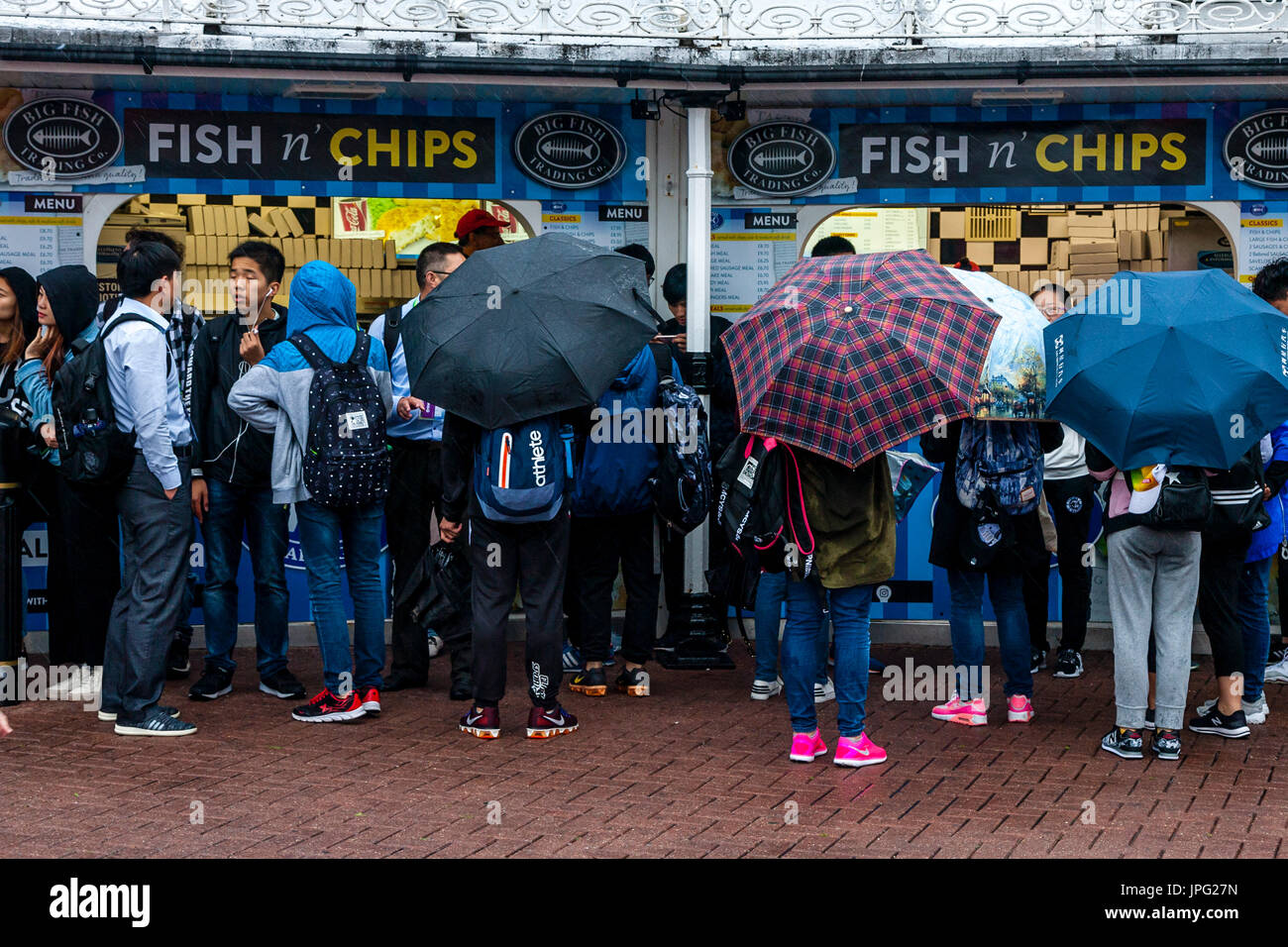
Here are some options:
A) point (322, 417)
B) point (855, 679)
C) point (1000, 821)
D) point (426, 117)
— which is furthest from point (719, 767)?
point (426, 117)

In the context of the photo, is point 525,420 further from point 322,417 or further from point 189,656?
point 189,656

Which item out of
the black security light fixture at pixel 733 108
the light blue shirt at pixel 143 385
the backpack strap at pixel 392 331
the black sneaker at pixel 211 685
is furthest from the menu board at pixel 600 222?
the black sneaker at pixel 211 685

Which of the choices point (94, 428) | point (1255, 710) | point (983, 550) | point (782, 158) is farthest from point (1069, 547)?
point (94, 428)

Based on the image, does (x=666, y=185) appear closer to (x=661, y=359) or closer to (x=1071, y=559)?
(x=661, y=359)

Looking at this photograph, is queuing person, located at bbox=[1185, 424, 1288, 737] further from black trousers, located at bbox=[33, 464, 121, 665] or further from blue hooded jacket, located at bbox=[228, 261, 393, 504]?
black trousers, located at bbox=[33, 464, 121, 665]

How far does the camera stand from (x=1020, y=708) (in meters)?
7.27

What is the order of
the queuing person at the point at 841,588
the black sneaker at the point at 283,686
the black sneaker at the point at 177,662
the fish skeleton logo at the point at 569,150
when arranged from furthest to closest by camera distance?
the fish skeleton logo at the point at 569,150 < the black sneaker at the point at 177,662 < the black sneaker at the point at 283,686 < the queuing person at the point at 841,588

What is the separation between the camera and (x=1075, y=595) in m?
8.51

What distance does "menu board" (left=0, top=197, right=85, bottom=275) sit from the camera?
29.2 ft

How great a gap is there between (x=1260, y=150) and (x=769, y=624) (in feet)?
14.4

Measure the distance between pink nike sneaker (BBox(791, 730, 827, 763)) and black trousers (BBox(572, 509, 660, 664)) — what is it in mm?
1454

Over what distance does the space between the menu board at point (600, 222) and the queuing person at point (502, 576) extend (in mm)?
2875

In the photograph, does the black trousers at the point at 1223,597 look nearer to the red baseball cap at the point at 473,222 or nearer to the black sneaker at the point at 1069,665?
the black sneaker at the point at 1069,665

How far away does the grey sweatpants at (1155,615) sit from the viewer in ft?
21.5
